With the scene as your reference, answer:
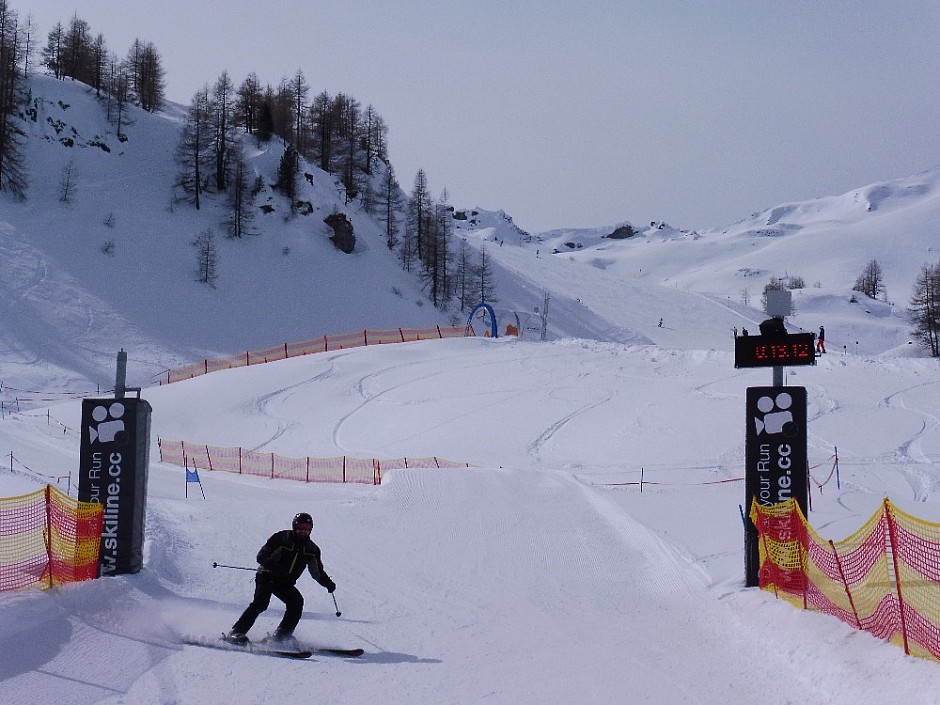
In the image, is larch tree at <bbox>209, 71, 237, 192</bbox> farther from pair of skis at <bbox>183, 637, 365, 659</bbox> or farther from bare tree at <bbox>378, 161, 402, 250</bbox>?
pair of skis at <bbox>183, 637, 365, 659</bbox>

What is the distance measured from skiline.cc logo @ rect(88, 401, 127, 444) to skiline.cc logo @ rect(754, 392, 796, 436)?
803cm

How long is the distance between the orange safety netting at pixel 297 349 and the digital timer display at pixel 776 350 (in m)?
32.4

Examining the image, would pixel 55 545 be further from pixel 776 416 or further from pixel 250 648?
pixel 776 416

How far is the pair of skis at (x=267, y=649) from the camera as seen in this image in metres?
7.57

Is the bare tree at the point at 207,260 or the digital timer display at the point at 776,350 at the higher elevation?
the bare tree at the point at 207,260

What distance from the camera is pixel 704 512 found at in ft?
52.9


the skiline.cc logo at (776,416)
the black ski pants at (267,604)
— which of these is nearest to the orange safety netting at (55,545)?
the black ski pants at (267,604)

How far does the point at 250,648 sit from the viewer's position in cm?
768

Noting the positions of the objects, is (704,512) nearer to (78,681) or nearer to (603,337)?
(78,681)

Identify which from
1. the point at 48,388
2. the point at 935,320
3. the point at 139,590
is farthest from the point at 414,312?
the point at 139,590

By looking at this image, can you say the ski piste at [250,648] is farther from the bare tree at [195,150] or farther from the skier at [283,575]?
the bare tree at [195,150]

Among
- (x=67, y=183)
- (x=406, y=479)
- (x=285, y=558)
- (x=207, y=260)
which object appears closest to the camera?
(x=285, y=558)

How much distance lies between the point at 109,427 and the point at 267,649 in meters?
4.06

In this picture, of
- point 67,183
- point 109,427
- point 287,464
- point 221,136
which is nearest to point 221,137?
point 221,136
